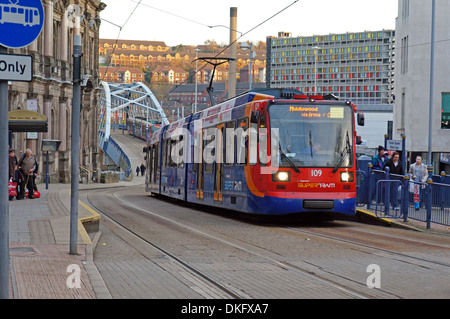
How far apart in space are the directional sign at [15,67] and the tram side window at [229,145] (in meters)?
13.0

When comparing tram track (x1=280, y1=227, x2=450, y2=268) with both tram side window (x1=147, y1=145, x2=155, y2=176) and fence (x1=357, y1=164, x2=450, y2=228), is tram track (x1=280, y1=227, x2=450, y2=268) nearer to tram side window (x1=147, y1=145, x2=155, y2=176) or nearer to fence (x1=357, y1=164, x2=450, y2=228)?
fence (x1=357, y1=164, x2=450, y2=228)

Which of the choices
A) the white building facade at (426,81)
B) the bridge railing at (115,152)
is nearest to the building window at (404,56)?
the white building facade at (426,81)

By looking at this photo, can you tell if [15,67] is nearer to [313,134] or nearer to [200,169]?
[313,134]

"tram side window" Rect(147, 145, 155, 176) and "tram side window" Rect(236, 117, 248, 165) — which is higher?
"tram side window" Rect(236, 117, 248, 165)

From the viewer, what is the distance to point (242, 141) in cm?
1850

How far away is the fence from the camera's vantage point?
1711 cm

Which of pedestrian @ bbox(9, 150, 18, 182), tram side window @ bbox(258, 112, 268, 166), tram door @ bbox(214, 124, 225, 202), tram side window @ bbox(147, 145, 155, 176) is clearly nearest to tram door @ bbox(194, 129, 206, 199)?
tram door @ bbox(214, 124, 225, 202)

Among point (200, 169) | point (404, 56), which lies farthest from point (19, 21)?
point (404, 56)

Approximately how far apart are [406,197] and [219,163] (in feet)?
16.6

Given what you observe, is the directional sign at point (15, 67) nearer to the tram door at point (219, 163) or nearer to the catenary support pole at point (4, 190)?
the catenary support pole at point (4, 190)

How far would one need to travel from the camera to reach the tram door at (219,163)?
20344mm

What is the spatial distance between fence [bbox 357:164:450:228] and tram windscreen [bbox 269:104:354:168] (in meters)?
1.92

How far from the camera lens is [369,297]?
26.4ft
